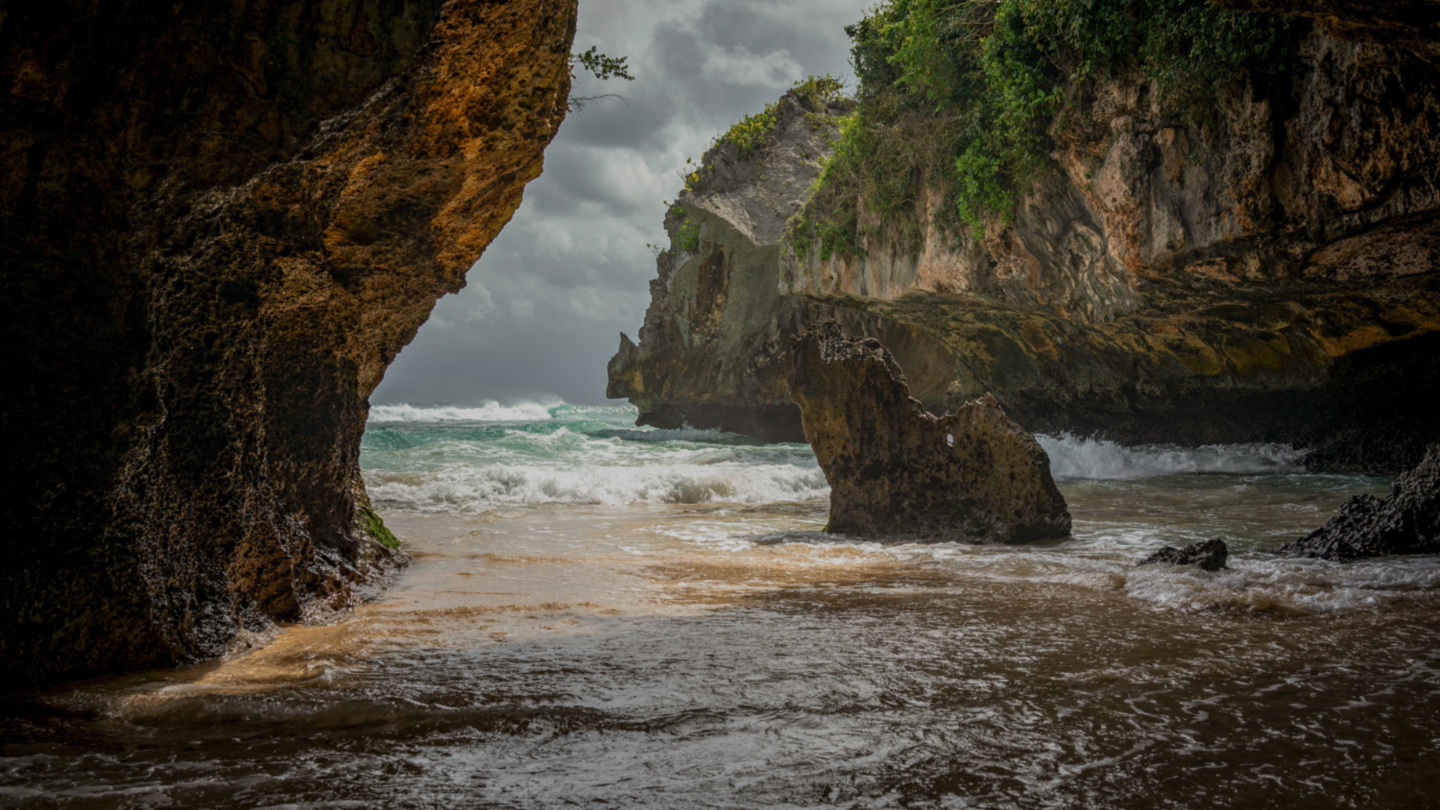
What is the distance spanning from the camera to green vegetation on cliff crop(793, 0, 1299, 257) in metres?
7.40

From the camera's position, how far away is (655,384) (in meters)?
30.2

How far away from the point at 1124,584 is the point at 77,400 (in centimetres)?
540

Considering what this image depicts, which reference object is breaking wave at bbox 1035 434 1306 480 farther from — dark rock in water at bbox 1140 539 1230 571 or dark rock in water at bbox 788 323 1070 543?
dark rock in water at bbox 1140 539 1230 571

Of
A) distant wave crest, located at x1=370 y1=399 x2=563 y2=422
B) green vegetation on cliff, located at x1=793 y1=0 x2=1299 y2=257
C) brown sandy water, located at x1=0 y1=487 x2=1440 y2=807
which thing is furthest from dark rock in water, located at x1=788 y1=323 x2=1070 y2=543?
distant wave crest, located at x1=370 y1=399 x2=563 y2=422

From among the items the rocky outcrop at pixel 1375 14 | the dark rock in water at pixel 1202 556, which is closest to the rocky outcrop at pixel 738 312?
the rocky outcrop at pixel 1375 14

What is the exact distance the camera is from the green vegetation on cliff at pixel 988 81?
24.3ft

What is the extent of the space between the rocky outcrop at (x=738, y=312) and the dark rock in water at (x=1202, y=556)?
50.2 feet

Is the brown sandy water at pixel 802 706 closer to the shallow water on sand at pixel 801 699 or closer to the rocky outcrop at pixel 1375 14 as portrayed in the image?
the shallow water on sand at pixel 801 699

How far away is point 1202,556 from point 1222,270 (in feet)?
16.4

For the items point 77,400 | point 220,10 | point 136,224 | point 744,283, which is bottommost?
point 77,400

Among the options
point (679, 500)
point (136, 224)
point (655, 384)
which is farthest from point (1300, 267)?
point (655, 384)

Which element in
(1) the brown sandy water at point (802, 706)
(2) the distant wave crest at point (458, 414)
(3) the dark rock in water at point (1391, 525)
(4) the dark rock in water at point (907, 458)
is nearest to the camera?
(1) the brown sandy water at point (802, 706)

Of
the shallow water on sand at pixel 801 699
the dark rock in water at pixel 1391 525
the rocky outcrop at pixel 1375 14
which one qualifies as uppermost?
the rocky outcrop at pixel 1375 14

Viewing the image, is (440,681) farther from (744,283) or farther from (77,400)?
(744,283)
